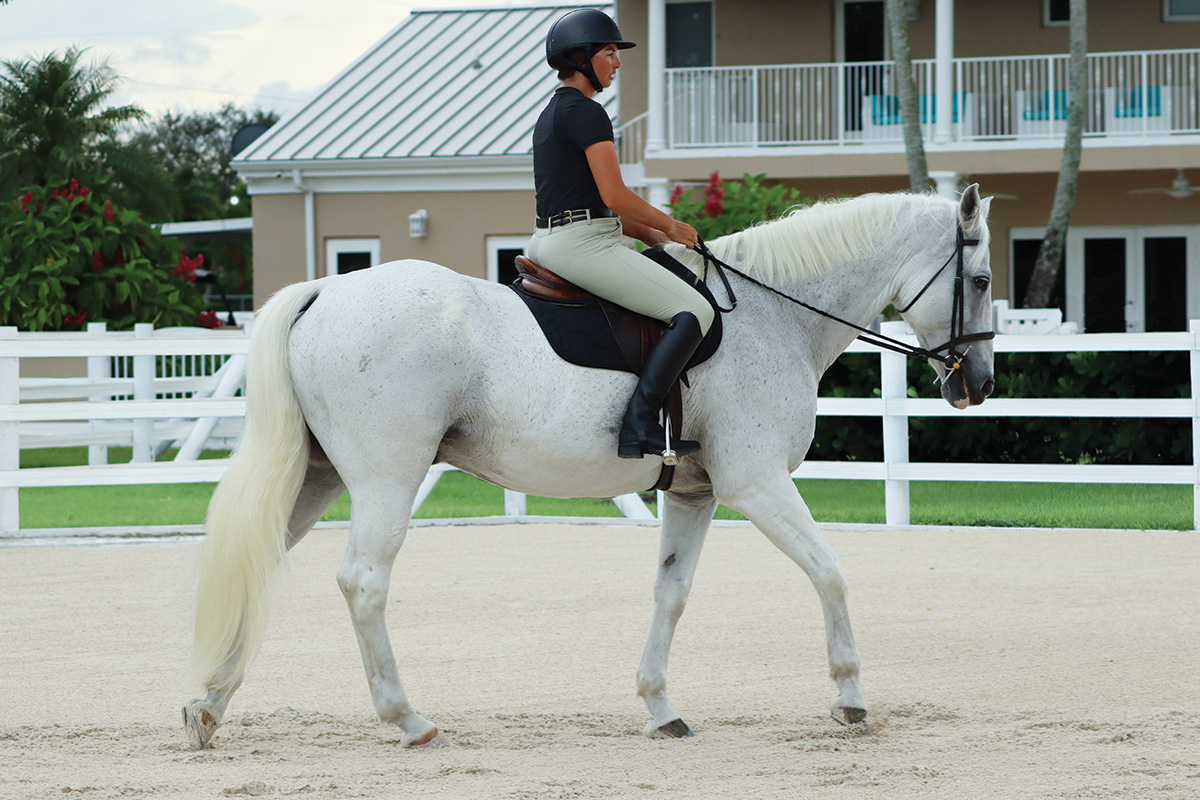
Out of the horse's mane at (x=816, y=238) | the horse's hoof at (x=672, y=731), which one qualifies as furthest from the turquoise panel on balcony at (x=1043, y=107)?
the horse's hoof at (x=672, y=731)

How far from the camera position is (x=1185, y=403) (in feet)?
34.8

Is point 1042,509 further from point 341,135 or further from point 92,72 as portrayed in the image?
point 92,72

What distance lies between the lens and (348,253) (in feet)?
80.3

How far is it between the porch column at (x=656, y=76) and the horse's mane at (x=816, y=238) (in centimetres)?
1592

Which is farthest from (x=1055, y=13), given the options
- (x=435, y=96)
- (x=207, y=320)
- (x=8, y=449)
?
(x=8, y=449)

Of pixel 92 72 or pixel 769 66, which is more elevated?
pixel 92 72

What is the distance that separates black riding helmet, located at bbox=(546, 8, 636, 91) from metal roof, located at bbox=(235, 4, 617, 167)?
18150 mm

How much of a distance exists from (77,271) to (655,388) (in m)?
17.4

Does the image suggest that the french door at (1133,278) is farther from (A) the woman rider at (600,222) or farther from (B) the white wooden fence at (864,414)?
(A) the woman rider at (600,222)

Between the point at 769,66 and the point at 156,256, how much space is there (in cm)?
1045

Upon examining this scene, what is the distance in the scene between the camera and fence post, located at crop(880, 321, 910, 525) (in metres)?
11.1

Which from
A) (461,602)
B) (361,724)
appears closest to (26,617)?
(461,602)

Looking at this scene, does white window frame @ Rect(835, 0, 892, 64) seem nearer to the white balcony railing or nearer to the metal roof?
the white balcony railing

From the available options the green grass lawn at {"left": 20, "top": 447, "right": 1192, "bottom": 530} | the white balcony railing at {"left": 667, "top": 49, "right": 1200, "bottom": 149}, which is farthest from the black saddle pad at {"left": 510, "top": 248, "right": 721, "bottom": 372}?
the white balcony railing at {"left": 667, "top": 49, "right": 1200, "bottom": 149}
